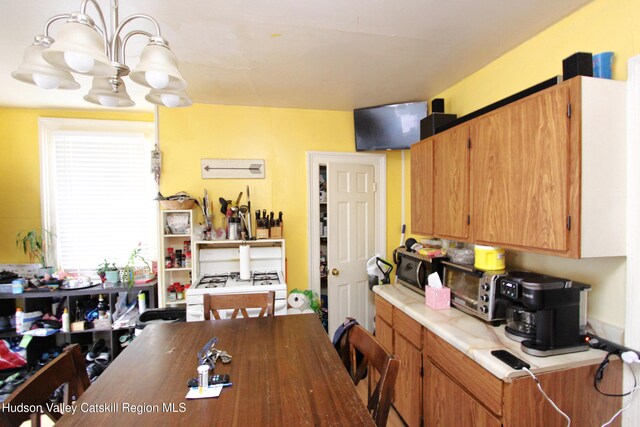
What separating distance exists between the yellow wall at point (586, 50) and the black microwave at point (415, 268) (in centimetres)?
48

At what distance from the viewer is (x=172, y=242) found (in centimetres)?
278

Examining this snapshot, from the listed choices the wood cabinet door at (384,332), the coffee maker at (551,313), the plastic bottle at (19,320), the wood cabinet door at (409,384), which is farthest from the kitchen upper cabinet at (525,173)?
the plastic bottle at (19,320)

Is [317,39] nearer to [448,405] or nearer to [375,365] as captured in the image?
[375,365]

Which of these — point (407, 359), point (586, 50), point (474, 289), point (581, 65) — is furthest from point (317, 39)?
point (407, 359)

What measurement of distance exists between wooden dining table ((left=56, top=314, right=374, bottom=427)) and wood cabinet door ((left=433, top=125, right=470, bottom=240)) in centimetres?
115

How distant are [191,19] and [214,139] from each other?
138 centimetres

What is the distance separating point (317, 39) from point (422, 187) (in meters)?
1.33

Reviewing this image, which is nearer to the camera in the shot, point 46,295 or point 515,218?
point 515,218

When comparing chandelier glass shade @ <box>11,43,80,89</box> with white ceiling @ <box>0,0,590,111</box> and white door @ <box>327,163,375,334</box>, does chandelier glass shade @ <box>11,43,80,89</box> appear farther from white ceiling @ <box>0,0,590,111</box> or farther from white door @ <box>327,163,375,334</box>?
white door @ <box>327,163,375,334</box>

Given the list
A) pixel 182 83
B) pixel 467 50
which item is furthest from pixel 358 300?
pixel 182 83

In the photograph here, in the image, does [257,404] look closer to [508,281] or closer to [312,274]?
[508,281]

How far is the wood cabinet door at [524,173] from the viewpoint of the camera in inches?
50.1

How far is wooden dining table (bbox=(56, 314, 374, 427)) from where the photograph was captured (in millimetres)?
940

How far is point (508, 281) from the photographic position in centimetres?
146
